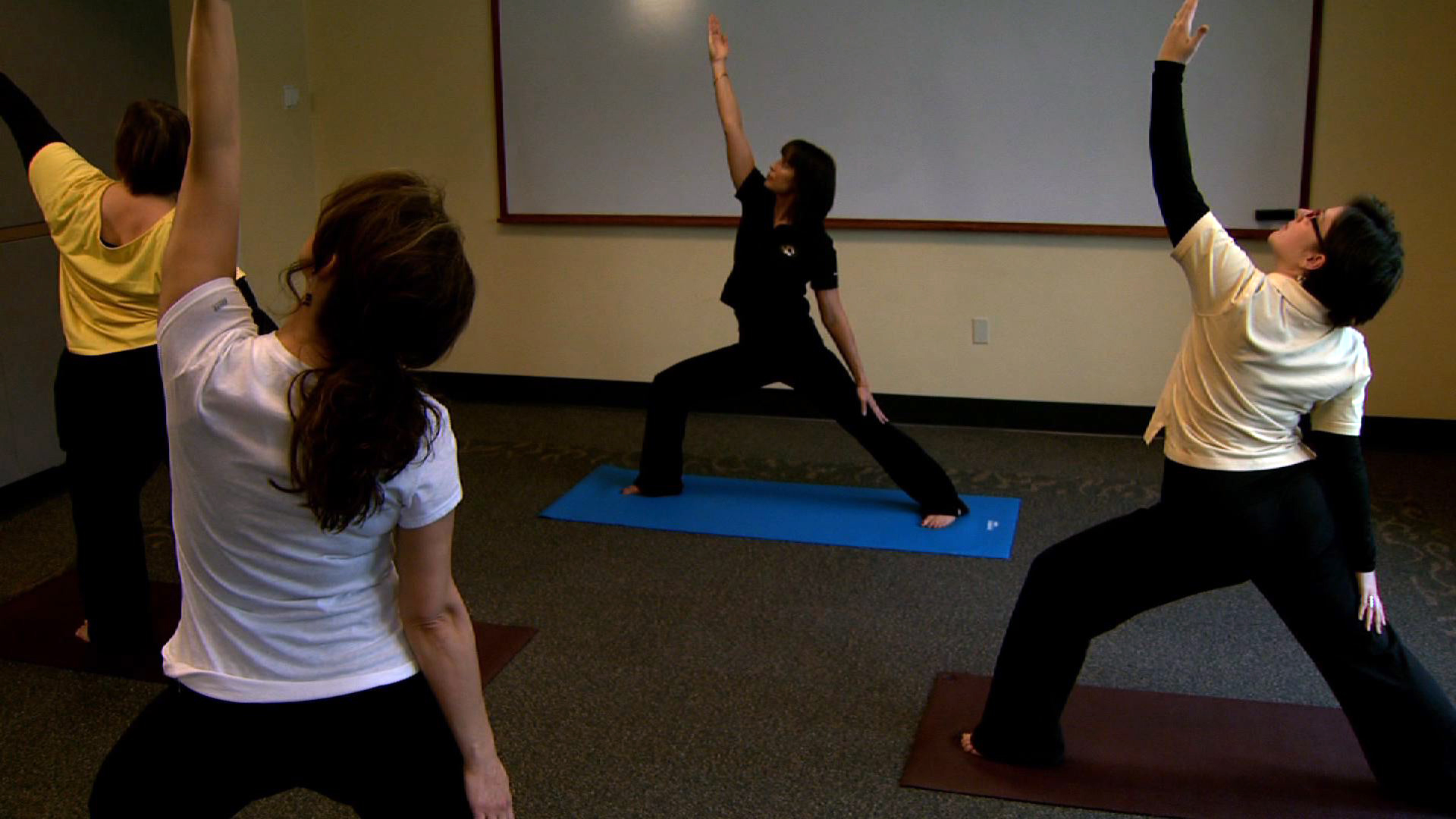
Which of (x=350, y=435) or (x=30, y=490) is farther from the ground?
(x=350, y=435)

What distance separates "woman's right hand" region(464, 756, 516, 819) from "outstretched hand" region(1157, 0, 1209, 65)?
1.47 meters

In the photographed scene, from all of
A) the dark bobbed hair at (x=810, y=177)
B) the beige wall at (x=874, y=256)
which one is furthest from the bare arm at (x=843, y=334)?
the beige wall at (x=874, y=256)

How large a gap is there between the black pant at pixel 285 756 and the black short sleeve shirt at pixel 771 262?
2635 mm

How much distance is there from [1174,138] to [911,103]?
288cm

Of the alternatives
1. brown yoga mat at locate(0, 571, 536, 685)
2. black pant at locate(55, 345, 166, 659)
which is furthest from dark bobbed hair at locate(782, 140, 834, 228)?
black pant at locate(55, 345, 166, 659)

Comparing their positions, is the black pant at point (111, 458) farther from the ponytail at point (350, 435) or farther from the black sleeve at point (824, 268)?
the black sleeve at point (824, 268)

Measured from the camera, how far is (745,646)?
122 inches

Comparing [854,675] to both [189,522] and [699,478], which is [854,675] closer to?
[699,478]

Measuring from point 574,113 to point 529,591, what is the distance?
8.17 feet

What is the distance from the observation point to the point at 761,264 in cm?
384

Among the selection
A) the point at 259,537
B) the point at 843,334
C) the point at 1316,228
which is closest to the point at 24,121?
the point at 259,537

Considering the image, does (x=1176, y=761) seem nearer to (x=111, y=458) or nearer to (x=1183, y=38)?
(x=1183, y=38)

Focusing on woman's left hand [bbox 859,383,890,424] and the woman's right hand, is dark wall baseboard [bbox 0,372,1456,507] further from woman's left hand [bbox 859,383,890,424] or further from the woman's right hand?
the woman's right hand

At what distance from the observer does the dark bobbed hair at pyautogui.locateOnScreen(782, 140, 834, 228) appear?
369 cm
